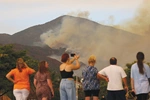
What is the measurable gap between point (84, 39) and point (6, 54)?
130 ft

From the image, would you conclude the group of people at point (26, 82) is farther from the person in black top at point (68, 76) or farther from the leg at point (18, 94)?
the person in black top at point (68, 76)

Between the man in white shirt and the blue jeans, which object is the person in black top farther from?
the man in white shirt

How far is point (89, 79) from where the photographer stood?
39.8 ft

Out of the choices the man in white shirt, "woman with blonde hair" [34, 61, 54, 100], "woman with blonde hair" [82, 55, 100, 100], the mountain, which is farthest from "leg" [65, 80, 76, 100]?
the mountain

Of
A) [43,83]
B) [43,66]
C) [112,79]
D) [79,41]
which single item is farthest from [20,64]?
[79,41]

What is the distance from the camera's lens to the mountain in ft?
242

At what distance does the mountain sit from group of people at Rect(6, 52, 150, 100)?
5646 centimetres

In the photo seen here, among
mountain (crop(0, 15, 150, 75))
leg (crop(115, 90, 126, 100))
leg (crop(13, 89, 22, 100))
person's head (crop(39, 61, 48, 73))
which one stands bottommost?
leg (crop(115, 90, 126, 100))

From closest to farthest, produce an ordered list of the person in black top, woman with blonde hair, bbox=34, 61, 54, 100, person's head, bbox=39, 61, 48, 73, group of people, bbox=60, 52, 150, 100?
group of people, bbox=60, 52, 150, 100
the person in black top
person's head, bbox=39, 61, 48, 73
woman with blonde hair, bbox=34, 61, 54, 100

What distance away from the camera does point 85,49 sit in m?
77.3

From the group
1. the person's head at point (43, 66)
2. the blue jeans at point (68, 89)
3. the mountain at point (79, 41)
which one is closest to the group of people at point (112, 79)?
the blue jeans at point (68, 89)

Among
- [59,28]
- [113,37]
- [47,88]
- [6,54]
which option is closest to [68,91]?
[47,88]

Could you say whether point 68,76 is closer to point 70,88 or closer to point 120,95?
point 70,88

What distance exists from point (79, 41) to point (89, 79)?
68775 millimetres
